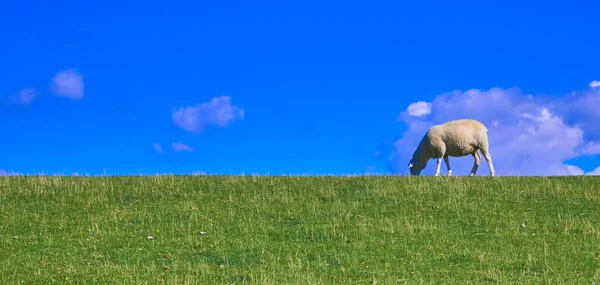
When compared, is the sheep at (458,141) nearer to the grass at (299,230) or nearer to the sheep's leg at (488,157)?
the sheep's leg at (488,157)

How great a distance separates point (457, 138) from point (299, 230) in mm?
16001

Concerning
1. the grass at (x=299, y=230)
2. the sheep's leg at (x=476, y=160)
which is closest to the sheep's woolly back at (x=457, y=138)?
the sheep's leg at (x=476, y=160)

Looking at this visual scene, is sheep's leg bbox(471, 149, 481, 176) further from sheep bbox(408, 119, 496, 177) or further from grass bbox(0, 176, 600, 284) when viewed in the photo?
grass bbox(0, 176, 600, 284)

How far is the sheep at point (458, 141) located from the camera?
3503 cm

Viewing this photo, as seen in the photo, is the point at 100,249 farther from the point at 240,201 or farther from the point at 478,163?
Result: the point at 478,163

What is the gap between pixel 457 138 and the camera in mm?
35062

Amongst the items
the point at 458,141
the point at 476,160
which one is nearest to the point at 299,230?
Answer: the point at 458,141

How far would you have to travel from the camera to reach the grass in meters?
16.1

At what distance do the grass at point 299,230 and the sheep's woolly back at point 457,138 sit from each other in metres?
5.09

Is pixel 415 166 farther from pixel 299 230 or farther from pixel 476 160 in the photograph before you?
pixel 299 230

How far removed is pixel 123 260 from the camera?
58.2 ft

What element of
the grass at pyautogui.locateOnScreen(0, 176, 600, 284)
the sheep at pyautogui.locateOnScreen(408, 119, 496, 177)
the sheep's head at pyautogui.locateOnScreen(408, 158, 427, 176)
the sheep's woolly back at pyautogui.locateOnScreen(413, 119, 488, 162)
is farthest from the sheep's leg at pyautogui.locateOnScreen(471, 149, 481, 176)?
the grass at pyautogui.locateOnScreen(0, 176, 600, 284)

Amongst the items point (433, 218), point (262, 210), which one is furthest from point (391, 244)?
point (262, 210)

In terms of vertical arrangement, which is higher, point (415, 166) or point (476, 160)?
point (415, 166)
